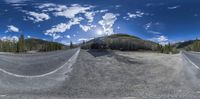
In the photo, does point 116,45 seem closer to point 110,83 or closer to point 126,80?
point 126,80

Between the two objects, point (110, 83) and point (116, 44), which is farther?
point (116, 44)

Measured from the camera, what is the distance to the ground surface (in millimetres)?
12344

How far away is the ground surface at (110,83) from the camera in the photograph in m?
12.3

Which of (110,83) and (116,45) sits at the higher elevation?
(116,45)

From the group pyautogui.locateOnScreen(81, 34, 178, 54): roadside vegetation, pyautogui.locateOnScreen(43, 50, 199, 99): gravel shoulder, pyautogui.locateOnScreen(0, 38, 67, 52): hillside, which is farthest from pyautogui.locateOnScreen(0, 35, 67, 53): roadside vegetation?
pyautogui.locateOnScreen(43, 50, 199, 99): gravel shoulder

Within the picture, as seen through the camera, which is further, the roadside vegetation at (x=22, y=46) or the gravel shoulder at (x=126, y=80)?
the roadside vegetation at (x=22, y=46)

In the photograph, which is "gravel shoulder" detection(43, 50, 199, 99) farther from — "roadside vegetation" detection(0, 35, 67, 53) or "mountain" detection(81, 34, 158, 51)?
"roadside vegetation" detection(0, 35, 67, 53)

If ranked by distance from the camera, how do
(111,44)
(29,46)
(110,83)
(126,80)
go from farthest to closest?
(29,46) → (111,44) → (126,80) → (110,83)

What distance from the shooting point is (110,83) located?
14719mm

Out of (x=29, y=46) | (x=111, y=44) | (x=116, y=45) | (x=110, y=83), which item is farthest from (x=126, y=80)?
(x=29, y=46)

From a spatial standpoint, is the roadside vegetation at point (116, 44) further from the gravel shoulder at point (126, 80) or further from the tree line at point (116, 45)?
the gravel shoulder at point (126, 80)

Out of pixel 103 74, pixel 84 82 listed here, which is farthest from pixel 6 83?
pixel 103 74

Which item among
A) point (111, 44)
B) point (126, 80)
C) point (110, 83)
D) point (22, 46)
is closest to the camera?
point (110, 83)

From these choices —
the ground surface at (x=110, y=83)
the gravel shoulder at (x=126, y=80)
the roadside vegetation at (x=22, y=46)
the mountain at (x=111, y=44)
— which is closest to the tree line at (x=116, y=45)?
the mountain at (x=111, y=44)
